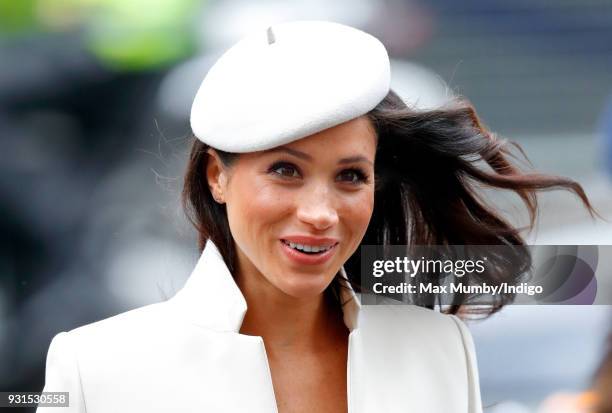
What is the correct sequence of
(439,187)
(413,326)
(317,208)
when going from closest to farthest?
(317,208) < (413,326) < (439,187)

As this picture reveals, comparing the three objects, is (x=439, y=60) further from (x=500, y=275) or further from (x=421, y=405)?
(x=421, y=405)

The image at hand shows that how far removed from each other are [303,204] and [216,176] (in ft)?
0.86

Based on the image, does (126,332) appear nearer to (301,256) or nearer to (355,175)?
(301,256)

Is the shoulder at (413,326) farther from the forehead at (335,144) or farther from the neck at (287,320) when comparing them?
the forehead at (335,144)

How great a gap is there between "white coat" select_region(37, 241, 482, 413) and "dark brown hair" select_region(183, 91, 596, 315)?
16 cm

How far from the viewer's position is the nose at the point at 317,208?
185 cm

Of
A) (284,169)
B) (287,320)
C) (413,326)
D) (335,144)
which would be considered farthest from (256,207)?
(413,326)

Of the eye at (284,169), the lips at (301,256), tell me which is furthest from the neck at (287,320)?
the eye at (284,169)

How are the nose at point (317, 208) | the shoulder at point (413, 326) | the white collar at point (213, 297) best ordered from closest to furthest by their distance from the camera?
the nose at point (317, 208), the white collar at point (213, 297), the shoulder at point (413, 326)

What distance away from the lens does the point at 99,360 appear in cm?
191

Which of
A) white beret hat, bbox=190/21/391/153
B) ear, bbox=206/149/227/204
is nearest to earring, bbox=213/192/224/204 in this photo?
ear, bbox=206/149/227/204

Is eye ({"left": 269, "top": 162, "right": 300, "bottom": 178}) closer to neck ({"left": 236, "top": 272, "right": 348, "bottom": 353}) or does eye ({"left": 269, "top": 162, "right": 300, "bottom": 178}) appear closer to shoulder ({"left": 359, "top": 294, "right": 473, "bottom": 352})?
neck ({"left": 236, "top": 272, "right": 348, "bottom": 353})

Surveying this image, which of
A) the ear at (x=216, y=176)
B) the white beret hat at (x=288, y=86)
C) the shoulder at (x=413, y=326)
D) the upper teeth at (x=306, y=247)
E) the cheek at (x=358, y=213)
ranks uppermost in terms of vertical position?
the white beret hat at (x=288, y=86)

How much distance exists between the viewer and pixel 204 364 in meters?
1.95
